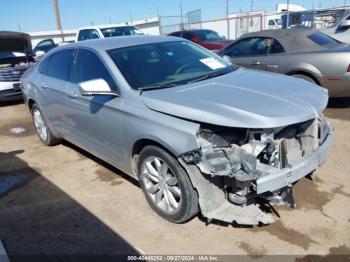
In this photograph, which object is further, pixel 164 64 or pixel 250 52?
pixel 250 52

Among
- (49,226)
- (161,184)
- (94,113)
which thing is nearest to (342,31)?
(94,113)

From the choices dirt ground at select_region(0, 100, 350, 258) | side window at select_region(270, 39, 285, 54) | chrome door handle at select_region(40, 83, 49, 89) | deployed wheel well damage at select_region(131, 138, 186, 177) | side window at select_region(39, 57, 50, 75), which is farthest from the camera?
side window at select_region(270, 39, 285, 54)

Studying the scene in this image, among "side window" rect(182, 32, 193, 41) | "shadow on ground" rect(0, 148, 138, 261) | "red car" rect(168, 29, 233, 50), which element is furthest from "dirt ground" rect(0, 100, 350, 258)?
"side window" rect(182, 32, 193, 41)

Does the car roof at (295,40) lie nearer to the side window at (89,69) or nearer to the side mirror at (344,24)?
the side window at (89,69)

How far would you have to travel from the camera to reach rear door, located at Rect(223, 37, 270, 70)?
281 inches

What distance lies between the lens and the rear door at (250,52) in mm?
7145

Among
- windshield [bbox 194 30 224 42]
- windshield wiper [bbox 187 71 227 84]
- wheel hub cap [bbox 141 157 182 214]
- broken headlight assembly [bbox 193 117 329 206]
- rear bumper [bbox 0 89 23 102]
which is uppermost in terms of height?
windshield wiper [bbox 187 71 227 84]

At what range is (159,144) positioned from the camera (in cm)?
328

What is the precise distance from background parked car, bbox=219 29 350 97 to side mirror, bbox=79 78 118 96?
4127 mm

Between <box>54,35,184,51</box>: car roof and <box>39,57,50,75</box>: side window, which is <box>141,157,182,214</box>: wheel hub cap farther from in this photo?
<box>39,57,50,75</box>: side window

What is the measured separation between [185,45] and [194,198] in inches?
88.7

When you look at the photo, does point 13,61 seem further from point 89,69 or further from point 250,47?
point 89,69

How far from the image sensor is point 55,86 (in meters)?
4.99

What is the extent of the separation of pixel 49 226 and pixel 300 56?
16.8ft
